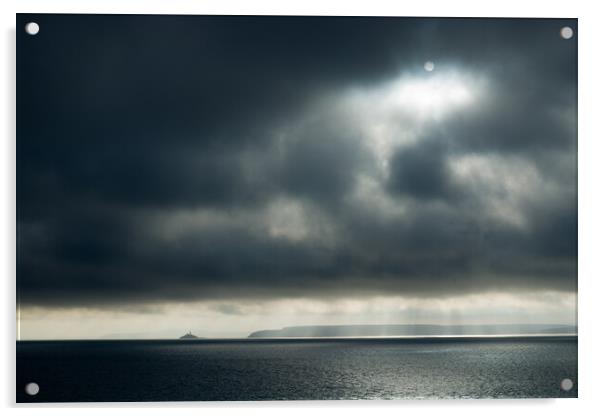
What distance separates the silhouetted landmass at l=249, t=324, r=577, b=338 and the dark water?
6 centimetres

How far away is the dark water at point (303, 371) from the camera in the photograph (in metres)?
5.03

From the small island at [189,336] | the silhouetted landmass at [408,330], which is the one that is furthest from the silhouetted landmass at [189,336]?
the silhouetted landmass at [408,330]

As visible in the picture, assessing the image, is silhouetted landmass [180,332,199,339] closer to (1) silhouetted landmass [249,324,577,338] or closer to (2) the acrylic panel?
(2) the acrylic panel

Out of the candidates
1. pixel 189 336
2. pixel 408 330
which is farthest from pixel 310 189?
pixel 189 336

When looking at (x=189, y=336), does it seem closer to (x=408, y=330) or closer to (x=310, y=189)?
(x=310, y=189)

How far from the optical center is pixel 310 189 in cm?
530

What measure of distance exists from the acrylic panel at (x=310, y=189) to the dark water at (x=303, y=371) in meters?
0.02

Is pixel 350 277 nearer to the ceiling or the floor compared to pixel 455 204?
nearer to the floor

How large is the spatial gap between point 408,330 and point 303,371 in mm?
895

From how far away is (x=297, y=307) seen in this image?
17.2 ft

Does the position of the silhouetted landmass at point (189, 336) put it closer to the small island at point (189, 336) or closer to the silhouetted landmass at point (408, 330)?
the small island at point (189, 336)

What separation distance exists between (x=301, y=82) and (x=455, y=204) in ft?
4.75
